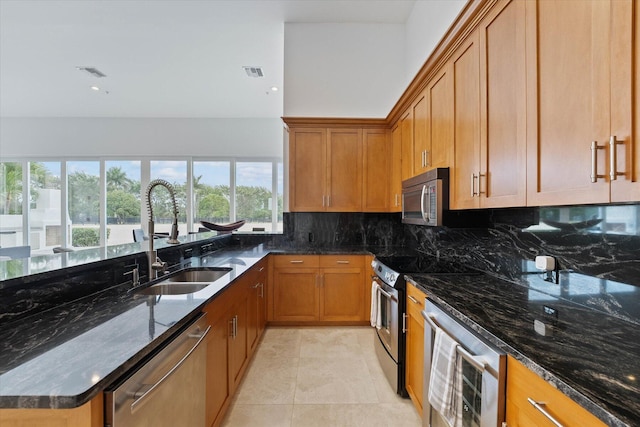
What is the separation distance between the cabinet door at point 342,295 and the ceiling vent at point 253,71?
3212 millimetres

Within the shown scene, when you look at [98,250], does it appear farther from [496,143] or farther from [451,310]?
[496,143]

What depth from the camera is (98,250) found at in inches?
75.6

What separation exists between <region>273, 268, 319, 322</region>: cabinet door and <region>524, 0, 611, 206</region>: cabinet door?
96.1 inches

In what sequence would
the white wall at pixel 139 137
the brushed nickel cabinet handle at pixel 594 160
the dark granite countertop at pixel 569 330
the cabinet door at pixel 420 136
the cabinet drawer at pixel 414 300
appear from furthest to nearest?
the white wall at pixel 139 137, the cabinet door at pixel 420 136, the cabinet drawer at pixel 414 300, the brushed nickel cabinet handle at pixel 594 160, the dark granite countertop at pixel 569 330

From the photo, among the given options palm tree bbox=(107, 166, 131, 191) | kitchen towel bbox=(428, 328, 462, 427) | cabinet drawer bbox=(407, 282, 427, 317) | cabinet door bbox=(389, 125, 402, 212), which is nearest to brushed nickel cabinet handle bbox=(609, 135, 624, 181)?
kitchen towel bbox=(428, 328, 462, 427)

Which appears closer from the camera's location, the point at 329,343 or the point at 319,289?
the point at 329,343

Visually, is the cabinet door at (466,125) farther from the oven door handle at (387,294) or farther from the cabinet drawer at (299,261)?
the cabinet drawer at (299,261)

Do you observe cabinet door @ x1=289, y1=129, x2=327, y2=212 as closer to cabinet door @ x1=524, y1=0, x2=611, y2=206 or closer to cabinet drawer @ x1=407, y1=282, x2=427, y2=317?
cabinet drawer @ x1=407, y1=282, x2=427, y2=317

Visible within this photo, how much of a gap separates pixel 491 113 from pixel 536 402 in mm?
1280

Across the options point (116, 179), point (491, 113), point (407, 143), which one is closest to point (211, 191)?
point (116, 179)

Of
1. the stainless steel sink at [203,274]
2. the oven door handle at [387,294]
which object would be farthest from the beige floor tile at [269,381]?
the oven door handle at [387,294]

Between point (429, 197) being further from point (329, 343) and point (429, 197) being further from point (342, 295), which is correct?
point (329, 343)

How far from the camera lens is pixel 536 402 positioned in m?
0.81

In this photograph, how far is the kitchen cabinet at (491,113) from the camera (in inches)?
49.5
